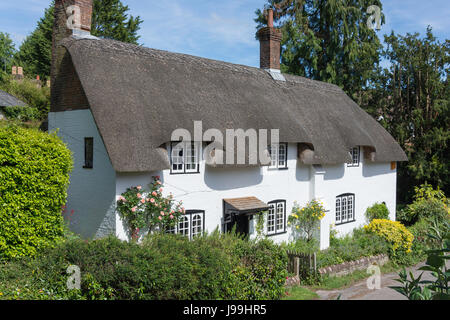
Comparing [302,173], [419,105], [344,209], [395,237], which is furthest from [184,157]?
[419,105]

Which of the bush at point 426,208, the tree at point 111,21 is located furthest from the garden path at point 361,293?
the tree at point 111,21

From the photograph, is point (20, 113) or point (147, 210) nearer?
point (147, 210)

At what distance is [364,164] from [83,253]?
14.4 m

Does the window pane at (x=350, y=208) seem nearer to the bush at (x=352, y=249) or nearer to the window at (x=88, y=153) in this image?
the bush at (x=352, y=249)

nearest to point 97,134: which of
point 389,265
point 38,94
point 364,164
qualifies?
point 389,265

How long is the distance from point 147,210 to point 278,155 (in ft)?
19.4

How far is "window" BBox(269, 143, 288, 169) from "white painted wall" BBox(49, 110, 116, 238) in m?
6.12

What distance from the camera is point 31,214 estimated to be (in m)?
8.27

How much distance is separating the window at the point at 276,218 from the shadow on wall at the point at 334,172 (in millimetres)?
2700

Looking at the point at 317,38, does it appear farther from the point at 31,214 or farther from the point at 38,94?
the point at 31,214

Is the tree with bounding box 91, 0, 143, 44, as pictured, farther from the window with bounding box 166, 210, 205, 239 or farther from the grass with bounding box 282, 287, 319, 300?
the grass with bounding box 282, 287, 319, 300

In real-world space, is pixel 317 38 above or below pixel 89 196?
above

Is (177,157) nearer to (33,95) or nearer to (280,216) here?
(280,216)

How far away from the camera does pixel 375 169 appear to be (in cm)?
1886
